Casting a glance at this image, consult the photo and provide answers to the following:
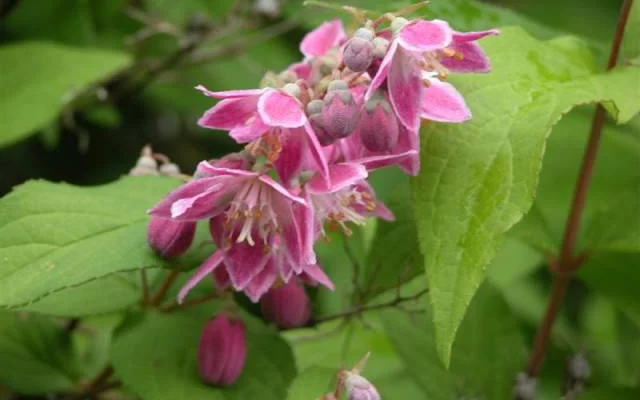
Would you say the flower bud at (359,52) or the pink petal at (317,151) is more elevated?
the flower bud at (359,52)

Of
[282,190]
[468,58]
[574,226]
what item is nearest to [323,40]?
[468,58]

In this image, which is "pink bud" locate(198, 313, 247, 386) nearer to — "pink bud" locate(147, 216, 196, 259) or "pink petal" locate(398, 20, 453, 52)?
"pink bud" locate(147, 216, 196, 259)

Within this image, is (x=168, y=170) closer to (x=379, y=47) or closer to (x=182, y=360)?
(x=182, y=360)

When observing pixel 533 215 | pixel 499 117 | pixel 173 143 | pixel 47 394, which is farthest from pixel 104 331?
pixel 173 143

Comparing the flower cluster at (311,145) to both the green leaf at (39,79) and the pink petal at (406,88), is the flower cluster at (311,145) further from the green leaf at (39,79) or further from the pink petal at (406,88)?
the green leaf at (39,79)

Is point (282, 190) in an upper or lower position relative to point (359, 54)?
lower

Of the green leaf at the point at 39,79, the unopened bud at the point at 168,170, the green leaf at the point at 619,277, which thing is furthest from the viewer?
the green leaf at the point at 39,79

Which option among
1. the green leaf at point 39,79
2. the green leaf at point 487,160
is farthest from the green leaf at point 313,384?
the green leaf at point 39,79
